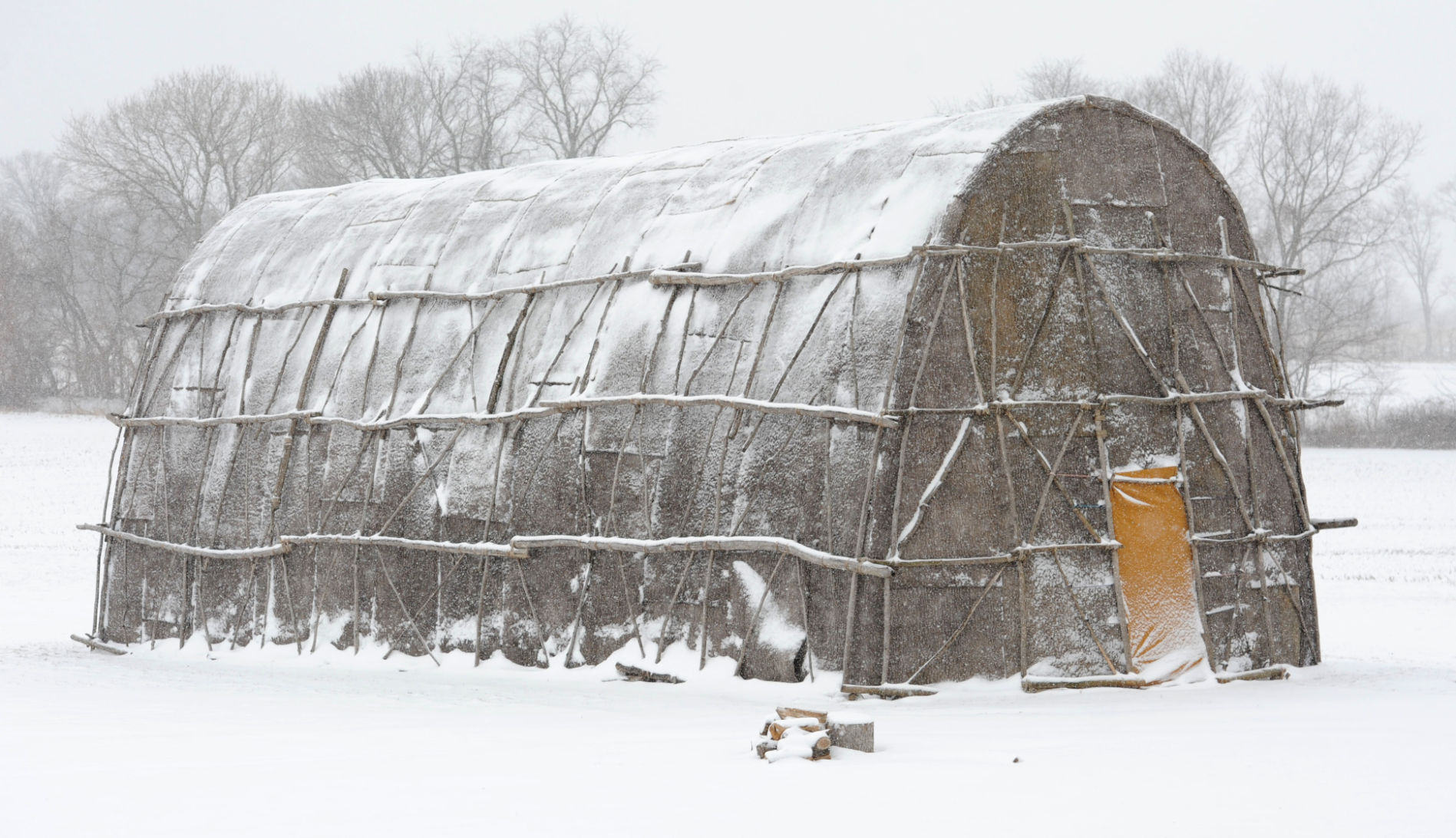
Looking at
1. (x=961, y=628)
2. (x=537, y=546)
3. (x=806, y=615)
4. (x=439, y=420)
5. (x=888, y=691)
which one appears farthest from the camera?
(x=439, y=420)

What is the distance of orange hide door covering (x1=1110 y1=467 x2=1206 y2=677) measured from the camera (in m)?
13.1

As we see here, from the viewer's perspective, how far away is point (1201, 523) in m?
13.5

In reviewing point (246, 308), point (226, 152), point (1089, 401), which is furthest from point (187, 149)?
point (1089, 401)

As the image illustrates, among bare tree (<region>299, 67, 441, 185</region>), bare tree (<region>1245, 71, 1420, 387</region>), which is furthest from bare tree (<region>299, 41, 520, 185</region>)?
bare tree (<region>1245, 71, 1420, 387</region>)

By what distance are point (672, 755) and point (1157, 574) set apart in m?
5.73

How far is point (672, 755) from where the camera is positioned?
9.78m

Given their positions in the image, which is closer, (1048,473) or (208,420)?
(1048,473)

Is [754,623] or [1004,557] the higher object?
[1004,557]

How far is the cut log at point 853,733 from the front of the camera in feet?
31.8

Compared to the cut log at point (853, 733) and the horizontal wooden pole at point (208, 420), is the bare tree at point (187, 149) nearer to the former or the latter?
the horizontal wooden pole at point (208, 420)

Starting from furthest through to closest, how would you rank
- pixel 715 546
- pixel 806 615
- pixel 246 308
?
1. pixel 246 308
2. pixel 715 546
3. pixel 806 615

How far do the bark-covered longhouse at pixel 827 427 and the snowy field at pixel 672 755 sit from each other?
586mm

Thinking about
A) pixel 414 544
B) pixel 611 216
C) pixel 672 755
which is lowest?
pixel 672 755

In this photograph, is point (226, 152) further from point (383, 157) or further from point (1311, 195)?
point (1311, 195)
